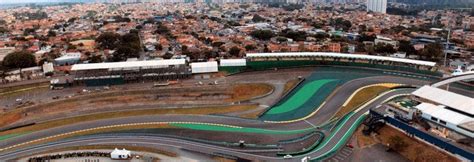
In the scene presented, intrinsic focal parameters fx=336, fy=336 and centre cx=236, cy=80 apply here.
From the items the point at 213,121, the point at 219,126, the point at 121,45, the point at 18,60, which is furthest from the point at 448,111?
the point at 18,60

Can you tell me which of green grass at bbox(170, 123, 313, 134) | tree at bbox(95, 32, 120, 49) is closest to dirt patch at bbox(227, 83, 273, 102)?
green grass at bbox(170, 123, 313, 134)

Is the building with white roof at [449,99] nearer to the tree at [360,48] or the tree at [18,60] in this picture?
the tree at [360,48]

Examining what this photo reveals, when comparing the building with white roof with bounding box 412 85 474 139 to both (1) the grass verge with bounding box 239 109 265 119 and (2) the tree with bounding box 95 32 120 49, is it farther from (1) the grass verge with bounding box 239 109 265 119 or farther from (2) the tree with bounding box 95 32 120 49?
(2) the tree with bounding box 95 32 120 49

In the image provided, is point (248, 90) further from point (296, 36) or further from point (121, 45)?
point (296, 36)

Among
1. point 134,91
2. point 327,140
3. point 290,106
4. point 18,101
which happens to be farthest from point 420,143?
point 18,101

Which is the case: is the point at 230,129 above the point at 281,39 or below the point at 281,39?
below

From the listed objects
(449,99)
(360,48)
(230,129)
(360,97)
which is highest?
(449,99)

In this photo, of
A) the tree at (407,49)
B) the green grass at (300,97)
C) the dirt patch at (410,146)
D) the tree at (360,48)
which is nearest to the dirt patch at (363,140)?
the dirt patch at (410,146)

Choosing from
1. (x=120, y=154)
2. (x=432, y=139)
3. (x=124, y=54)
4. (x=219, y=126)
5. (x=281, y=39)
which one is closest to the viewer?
(x=432, y=139)
